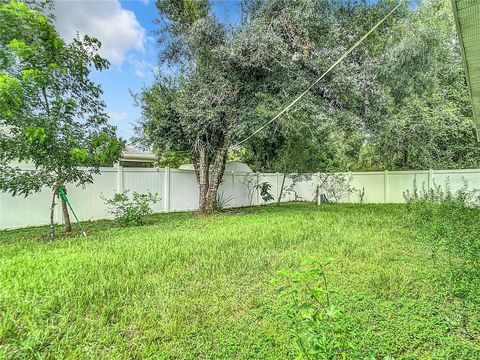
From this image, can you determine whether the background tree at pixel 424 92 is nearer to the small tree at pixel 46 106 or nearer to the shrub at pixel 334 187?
the shrub at pixel 334 187

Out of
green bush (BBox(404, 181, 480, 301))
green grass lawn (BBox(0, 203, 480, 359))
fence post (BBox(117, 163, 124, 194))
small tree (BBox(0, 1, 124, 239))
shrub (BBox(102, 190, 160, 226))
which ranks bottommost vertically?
green grass lawn (BBox(0, 203, 480, 359))

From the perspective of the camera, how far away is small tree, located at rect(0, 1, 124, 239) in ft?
15.8

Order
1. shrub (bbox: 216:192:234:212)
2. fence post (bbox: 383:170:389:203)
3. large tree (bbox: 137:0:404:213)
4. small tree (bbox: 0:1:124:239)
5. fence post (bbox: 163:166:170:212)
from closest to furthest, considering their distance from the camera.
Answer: small tree (bbox: 0:1:124:239) → large tree (bbox: 137:0:404:213) → fence post (bbox: 163:166:170:212) → shrub (bbox: 216:192:234:212) → fence post (bbox: 383:170:389:203)

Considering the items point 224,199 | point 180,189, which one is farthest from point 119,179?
point 224,199

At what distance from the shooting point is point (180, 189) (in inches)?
380

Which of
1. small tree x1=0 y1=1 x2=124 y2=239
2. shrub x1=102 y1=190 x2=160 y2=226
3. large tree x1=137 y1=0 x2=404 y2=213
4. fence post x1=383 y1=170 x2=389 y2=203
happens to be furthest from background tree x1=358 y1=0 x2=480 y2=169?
small tree x1=0 y1=1 x2=124 y2=239

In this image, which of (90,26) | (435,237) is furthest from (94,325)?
(90,26)

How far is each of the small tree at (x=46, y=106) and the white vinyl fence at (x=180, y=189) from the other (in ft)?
4.02

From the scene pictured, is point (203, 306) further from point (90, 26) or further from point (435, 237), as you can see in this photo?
point (90, 26)

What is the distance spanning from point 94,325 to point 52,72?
16.0 ft

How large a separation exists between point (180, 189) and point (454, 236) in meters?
7.25

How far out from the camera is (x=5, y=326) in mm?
2129

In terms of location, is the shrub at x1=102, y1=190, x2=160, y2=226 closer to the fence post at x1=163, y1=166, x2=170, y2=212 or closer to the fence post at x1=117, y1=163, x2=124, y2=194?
the fence post at x1=117, y1=163, x2=124, y2=194

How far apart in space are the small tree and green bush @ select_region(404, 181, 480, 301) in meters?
5.56
